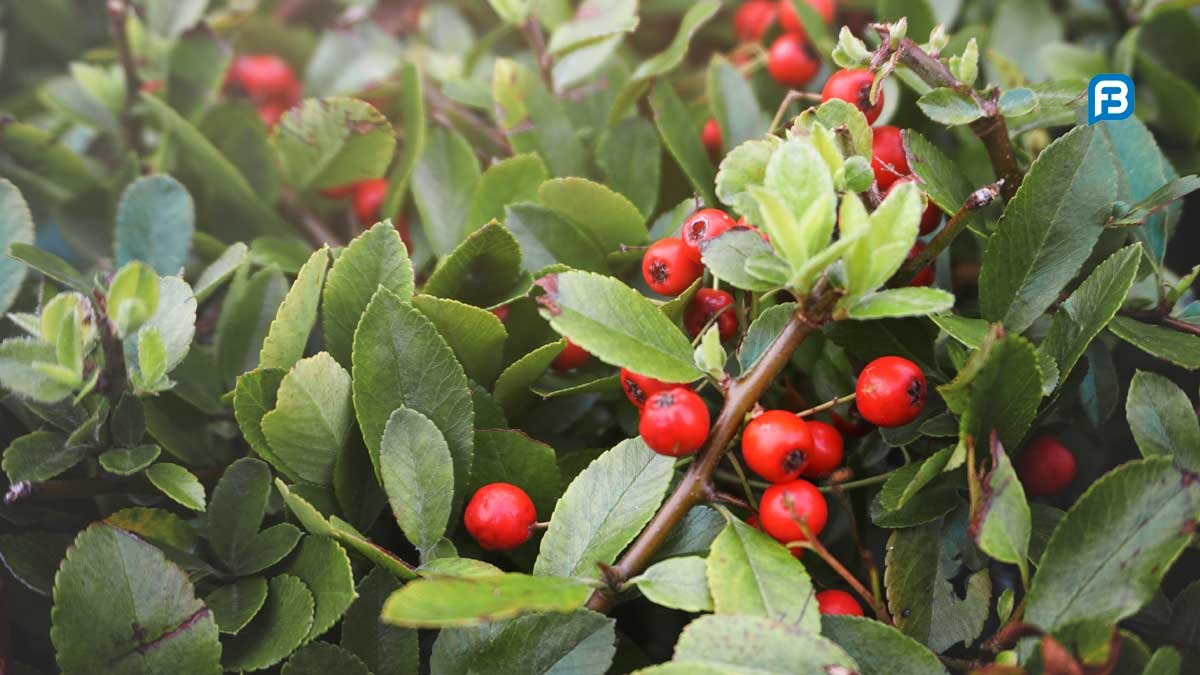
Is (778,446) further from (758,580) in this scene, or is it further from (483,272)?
(483,272)

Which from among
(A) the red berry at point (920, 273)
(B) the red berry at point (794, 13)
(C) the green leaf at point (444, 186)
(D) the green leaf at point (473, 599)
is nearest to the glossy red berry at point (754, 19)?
(B) the red berry at point (794, 13)

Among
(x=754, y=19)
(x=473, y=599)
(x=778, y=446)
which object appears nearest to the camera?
(x=473, y=599)

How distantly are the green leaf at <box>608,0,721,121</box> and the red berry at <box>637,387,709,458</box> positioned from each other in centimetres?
44

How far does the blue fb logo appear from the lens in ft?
2.81

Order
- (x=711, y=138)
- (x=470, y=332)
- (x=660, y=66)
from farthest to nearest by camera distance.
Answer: (x=711, y=138)
(x=660, y=66)
(x=470, y=332)

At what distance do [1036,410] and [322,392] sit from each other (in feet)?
1.73

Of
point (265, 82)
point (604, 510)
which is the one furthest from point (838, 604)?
point (265, 82)

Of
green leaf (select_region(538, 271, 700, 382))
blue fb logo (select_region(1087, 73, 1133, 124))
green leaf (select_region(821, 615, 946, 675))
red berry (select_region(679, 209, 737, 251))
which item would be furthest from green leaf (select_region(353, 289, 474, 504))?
blue fb logo (select_region(1087, 73, 1133, 124))

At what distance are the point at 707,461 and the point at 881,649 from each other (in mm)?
173

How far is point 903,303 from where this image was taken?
0.65 m

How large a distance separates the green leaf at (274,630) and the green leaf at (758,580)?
296 mm

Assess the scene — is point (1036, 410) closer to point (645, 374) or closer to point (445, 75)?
point (645, 374)

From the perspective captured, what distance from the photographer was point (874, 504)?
781mm

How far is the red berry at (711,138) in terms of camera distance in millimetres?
1141
